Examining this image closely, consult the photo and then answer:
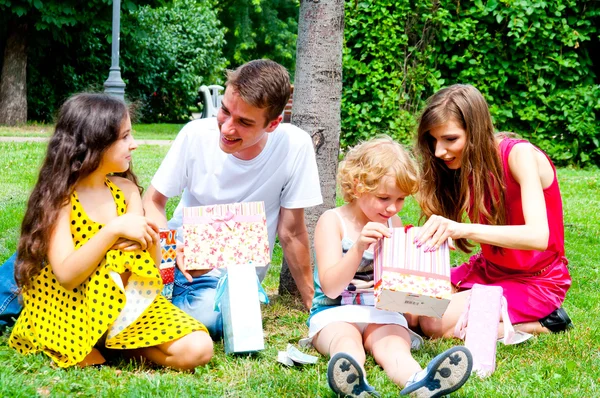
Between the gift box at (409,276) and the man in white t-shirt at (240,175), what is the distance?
2.36 feet

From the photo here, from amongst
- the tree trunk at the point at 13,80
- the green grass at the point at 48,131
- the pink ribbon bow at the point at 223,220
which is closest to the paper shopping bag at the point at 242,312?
the pink ribbon bow at the point at 223,220

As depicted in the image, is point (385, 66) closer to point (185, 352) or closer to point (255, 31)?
point (185, 352)

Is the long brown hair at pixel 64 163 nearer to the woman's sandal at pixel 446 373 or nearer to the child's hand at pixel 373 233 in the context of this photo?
the child's hand at pixel 373 233

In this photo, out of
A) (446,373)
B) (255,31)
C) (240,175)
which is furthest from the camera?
(255,31)

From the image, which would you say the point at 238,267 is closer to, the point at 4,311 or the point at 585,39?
the point at 4,311

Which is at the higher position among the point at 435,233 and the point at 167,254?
the point at 435,233

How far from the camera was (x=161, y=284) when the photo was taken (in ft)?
9.93

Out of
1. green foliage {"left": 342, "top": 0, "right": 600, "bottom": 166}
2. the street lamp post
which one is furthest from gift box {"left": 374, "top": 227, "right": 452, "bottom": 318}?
the street lamp post

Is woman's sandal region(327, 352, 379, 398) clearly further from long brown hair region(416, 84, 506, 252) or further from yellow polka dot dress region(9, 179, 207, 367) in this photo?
long brown hair region(416, 84, 506, 252)

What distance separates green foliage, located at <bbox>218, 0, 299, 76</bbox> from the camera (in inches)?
1049

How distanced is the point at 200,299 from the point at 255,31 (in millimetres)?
25190

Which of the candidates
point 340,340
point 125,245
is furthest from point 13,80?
point 340,340

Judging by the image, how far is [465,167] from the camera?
3408mm

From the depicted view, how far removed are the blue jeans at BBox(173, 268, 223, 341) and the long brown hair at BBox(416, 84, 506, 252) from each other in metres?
1.09
